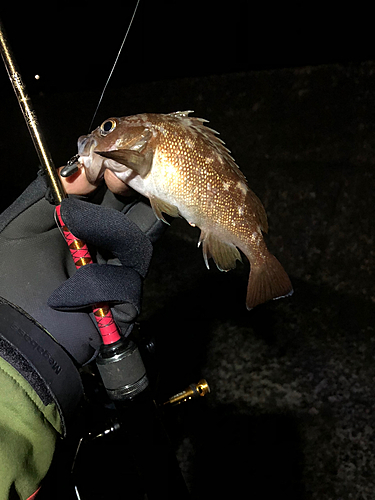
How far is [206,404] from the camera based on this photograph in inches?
54.7

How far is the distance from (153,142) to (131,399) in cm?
54

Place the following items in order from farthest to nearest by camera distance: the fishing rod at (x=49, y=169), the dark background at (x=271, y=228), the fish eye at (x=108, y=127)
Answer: the dark background at (x=271, y=228) < the fish eye at (x=108, y=127) < the fishing rod at (x=49, y=169)

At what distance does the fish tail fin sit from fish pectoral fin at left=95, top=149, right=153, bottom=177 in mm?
333

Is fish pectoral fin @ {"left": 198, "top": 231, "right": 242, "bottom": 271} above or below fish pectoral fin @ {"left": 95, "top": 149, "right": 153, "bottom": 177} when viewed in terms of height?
below

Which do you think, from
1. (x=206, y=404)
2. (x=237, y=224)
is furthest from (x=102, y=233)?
(x=206, y=404)

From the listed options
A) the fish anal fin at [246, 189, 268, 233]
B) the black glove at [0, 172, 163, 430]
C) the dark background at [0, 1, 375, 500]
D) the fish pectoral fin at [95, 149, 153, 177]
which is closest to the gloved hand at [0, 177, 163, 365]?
the black glove at [0, 172, 163, 430]

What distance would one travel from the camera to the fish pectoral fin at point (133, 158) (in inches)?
26.1

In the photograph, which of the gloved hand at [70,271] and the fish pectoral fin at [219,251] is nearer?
the gloved hand at [70,271]

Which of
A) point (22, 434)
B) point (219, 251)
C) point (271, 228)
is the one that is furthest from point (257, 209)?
point (271, 228)

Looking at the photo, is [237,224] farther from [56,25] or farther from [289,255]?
[56,25]

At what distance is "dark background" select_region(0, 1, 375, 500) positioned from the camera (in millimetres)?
1250

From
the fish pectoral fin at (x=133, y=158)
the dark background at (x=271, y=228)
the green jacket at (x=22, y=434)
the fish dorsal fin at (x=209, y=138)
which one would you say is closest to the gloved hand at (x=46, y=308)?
the green jacket at (x=22, y=434)

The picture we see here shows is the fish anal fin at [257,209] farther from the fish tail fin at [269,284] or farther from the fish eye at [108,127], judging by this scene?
the fish eye at [108,127]

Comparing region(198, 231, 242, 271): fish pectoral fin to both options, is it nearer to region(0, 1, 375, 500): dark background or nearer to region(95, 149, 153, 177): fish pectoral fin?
region(95, 149, 153, 177): fish pectoral fin
